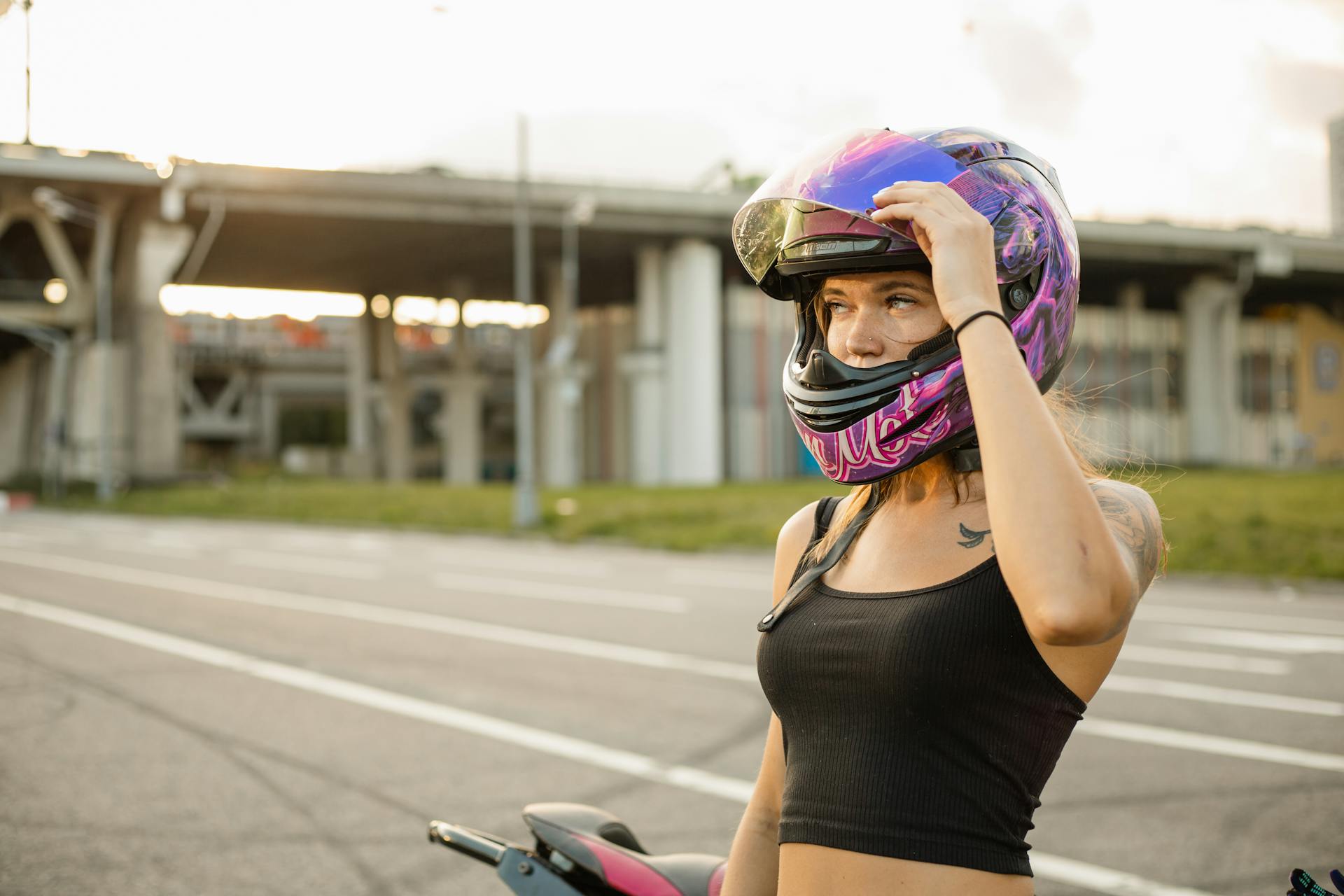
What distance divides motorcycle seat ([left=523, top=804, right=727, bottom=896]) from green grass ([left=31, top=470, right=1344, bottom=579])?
114cm

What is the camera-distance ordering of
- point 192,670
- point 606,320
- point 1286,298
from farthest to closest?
point 1286,298, point 606,320, point 192,670

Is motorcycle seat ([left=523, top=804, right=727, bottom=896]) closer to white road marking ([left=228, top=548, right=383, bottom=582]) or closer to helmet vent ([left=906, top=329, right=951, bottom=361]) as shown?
helmet vent ([left=906, top=329, right=951, bottom=361])

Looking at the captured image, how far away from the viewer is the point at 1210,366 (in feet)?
189

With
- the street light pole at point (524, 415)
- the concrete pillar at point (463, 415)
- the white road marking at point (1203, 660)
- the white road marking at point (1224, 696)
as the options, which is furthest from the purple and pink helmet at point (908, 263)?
the concrete pillar at point (463, 415)

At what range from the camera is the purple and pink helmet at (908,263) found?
1851 millimetres

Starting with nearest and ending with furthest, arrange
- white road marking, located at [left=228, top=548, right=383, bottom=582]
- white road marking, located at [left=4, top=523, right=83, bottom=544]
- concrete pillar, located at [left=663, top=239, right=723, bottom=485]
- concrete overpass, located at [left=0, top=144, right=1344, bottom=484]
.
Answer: white road marking, located at [left=228, top=548, right=383, bottom=582] < white road marking, located at [left=4, top=523, right=83, bottom=544] < concrete overpass, located at [left=0, top=144, right=1344, bottom=484] < concrete pillar, located at [left=663, top=239, right=723, bottom=485]

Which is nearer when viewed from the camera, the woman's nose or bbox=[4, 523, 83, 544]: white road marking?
the woman's nose

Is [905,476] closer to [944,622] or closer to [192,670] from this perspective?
[944,622]

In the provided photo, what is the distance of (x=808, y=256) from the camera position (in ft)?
6.34

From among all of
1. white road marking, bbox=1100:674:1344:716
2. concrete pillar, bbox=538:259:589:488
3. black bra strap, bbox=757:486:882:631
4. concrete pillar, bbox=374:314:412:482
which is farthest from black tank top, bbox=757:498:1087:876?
concrete pillar, bbox=374:314:412:482

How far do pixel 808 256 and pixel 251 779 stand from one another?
5.32m

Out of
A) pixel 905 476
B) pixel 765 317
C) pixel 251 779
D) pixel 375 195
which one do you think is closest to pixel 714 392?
pixel 765 317

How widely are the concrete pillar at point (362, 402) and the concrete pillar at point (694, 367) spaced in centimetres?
2132

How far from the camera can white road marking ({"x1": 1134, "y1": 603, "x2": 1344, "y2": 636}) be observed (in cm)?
1169
